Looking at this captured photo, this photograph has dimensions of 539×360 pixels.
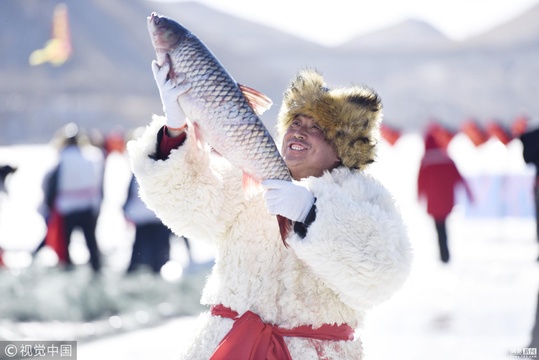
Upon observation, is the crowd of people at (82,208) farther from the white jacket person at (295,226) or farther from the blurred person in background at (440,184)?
the white jacket person at (295,226)

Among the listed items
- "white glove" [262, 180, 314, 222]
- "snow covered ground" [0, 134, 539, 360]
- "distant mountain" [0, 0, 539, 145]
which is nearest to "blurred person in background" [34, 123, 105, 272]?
"snow covered ground" [0, 134, 539, 360]

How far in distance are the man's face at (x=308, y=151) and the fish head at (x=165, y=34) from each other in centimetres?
45

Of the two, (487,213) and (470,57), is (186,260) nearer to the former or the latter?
(487,213)

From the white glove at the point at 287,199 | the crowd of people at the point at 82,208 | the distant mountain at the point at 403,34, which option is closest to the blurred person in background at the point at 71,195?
the crowd of people at the point at 82,208

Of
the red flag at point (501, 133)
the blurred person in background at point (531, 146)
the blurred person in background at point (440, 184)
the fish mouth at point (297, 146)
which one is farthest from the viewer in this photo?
the red flag at point (501, 133)

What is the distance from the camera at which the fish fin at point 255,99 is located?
2.58 metres

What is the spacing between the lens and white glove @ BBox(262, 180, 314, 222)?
2.37 meters

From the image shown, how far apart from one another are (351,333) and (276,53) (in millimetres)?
81600

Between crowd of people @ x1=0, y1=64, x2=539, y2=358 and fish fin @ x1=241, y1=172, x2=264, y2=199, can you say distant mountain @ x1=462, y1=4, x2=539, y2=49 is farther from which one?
fish fin @ x1=241, y1=172, x2=264, y2=199

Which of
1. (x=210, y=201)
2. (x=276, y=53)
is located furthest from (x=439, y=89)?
(x=210, y=201)

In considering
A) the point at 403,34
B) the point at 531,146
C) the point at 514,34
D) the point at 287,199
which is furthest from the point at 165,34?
the point at 403,34

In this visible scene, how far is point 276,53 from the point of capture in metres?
83.2

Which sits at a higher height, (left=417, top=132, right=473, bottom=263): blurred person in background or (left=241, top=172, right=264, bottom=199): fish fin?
(left=417, top=132, right=473, bottom=263): blurred person in background

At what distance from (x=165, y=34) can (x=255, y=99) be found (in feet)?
1.07
